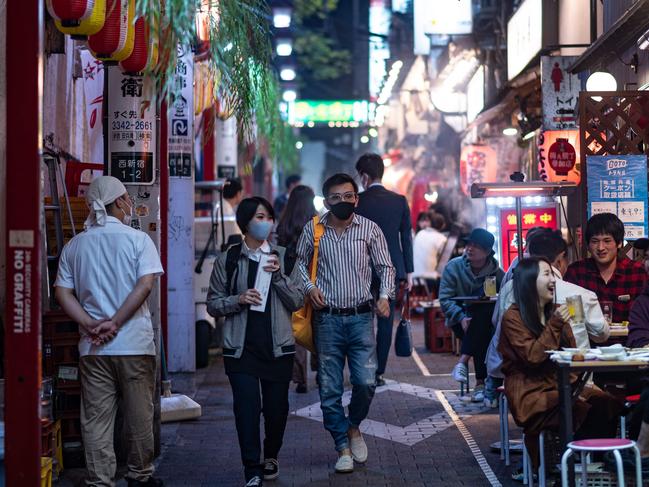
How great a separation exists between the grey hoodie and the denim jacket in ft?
13.6

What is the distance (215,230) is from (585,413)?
32.5 feet

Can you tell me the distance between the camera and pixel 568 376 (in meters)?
6.70

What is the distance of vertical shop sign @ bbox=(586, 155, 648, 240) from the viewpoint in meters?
11.0

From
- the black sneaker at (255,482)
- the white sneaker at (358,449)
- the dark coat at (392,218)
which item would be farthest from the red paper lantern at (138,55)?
the dark coat at (392,218)

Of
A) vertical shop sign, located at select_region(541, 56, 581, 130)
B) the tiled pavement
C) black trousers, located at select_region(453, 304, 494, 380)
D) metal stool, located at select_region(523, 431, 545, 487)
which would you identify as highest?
vertical shop sign, located at select_region(541, 56, 581, 130)

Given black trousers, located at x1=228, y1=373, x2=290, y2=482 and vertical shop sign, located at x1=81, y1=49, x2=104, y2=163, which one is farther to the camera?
vertical shop sign, located at x1=81, y1=49, x2=104, y2=163

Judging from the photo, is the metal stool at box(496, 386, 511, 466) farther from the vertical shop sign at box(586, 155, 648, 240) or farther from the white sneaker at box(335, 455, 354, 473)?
the vertical shop sign at box(586, 155, 648, 240)

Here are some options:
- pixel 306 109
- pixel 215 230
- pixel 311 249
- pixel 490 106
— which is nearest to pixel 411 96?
pixel 306 109

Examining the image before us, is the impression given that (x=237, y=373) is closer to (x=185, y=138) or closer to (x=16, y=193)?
(x=16, y=193)

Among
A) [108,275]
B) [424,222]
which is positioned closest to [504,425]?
[108,275]

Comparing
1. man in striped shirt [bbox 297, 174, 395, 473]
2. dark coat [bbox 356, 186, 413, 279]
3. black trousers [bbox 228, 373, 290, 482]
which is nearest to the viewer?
black trousers [bbox 228, 373, 290, 482]

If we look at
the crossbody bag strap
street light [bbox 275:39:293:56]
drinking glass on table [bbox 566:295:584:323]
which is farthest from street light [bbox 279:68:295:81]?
drinking glass on table [bbox 566:295:584:323]

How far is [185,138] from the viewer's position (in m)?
14.2

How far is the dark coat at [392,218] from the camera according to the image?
38.5 ft
